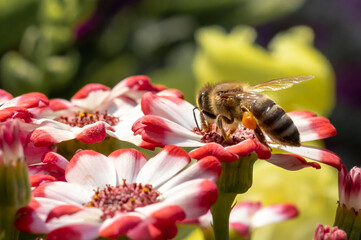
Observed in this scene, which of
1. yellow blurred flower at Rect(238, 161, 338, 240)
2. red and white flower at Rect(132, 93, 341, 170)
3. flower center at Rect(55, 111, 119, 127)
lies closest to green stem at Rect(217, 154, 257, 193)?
red and white flower at Rect(132, 93, 341, 170)

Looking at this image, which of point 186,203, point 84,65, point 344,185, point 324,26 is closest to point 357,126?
point 324,26

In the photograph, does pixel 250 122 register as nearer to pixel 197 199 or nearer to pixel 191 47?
pixel 197 199

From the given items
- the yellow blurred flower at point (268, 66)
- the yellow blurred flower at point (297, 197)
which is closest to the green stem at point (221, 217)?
the yellow blurred flower at point (297, 197)

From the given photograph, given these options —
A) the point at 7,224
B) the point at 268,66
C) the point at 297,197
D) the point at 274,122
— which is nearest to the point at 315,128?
the point at 274,122

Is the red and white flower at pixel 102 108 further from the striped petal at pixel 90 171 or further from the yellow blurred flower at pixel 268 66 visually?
the yellow blurred flower at pixel 268 66

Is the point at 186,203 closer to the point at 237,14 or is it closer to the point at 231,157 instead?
the point at 231,157

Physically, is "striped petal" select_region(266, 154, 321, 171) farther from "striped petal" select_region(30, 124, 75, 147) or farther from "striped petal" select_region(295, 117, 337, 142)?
"striped petal" select_region(30, 124, 75, 147)
